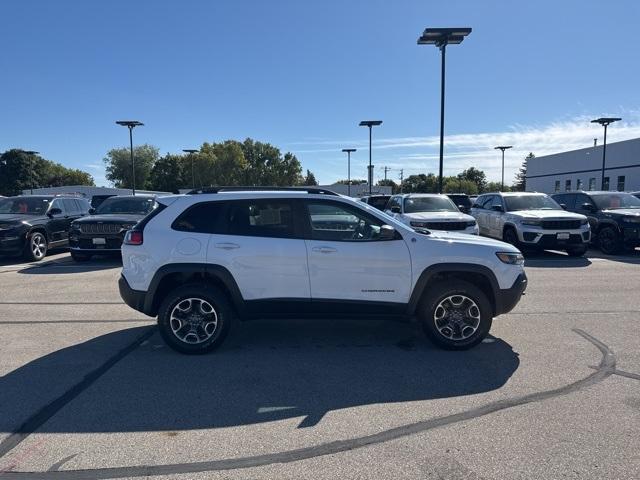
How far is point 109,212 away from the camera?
42.0ft

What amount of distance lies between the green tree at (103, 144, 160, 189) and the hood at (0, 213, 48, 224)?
87756 millimetres

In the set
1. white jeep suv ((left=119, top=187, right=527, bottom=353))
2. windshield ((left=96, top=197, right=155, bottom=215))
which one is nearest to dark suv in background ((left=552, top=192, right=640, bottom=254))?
white jeep suv ((left=119, top=187, right=527, bottom=353))

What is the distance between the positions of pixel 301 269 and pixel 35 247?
10.1m

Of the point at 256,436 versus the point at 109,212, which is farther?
the point at 109,212

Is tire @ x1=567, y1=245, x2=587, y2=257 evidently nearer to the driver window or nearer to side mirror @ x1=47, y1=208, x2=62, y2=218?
the driver window

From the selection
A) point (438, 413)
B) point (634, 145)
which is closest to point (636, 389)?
point (438, 413)

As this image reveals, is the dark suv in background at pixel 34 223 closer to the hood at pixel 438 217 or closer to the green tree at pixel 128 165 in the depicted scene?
the hood at pixel 438 217

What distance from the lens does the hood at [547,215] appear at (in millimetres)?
12320

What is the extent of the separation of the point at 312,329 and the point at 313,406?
225cm

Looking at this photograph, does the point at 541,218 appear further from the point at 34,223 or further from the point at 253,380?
the point at 34,223

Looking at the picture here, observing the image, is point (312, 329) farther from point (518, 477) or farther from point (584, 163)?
point (584, 163)

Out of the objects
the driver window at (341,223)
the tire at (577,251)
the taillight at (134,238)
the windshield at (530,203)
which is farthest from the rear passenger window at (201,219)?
the windshield at (530,203)

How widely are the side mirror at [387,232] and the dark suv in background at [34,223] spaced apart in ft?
34.3

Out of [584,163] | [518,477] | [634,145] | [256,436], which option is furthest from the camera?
[584,163]
